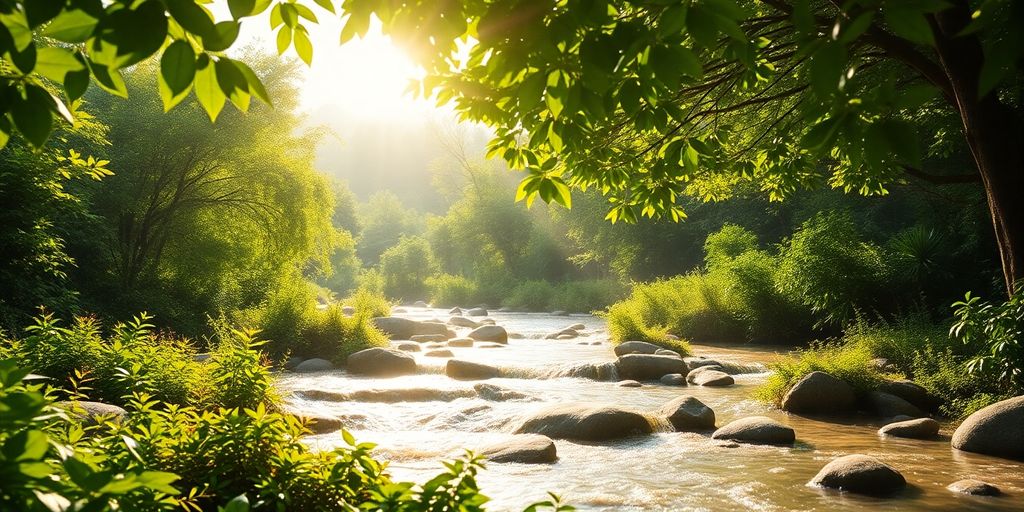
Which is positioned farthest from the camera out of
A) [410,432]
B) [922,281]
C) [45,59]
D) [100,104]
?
[100,104]

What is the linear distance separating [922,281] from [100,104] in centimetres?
2370

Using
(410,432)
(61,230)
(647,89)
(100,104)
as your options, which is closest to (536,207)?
(100,104)

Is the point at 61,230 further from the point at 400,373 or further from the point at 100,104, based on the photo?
the point at 400,373

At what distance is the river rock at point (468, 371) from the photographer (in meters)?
14.5

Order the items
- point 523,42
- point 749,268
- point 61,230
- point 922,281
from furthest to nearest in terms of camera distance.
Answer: point 749,268, point 922,281, point 61,230, point 523,42

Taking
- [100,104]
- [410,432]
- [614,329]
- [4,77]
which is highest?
[100,104]

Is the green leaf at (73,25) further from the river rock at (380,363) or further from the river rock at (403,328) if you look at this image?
the river rock at (403,328)

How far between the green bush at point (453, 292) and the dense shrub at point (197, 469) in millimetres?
45685

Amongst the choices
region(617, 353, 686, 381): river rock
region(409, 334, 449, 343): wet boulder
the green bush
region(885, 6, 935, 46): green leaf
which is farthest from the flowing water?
the green bush

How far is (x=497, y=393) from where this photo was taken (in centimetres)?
1206

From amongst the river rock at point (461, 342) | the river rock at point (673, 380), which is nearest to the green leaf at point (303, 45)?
the river rock at point (673, 380)

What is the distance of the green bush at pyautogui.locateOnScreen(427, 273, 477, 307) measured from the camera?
49.6 meters

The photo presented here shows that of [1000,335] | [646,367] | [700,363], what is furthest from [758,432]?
[700,363]

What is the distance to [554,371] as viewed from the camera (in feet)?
48.6
